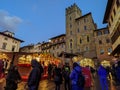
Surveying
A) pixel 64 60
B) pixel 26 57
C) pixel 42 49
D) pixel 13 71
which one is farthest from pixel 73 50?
pixel 13 71

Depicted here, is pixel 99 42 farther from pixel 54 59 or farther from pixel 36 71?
pixel 36 71

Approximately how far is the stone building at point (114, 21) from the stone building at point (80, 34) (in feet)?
72.6

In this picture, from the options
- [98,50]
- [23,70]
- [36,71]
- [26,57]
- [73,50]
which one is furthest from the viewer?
[73,50]

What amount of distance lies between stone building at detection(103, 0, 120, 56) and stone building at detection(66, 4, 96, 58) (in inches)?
871

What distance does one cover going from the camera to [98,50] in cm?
4484

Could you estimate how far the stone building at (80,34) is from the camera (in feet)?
156

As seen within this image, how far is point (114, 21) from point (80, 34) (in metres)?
31.1

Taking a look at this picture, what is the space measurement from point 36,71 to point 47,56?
17.2 meters

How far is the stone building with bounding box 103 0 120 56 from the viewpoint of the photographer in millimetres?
17891

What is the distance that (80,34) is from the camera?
51031 mm

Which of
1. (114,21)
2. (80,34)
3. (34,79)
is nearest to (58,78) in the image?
(34,79)

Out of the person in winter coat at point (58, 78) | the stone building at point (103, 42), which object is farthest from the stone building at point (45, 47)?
the person in winter coat at point (58, 78)

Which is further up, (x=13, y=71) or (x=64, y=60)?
(x=64, y=60)

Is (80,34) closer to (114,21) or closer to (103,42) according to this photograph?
(103,42)
